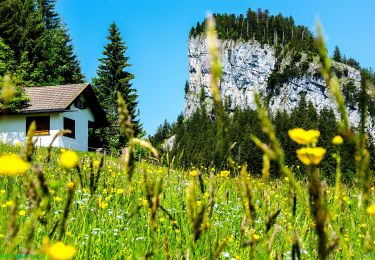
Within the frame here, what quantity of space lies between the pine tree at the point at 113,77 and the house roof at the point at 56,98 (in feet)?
19.4

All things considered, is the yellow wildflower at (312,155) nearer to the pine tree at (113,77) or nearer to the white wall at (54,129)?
the white wall at (54,129)

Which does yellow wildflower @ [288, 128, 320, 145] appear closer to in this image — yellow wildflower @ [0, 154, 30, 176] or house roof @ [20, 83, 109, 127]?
yellow wildflower @ [0, 154, 30, 176]

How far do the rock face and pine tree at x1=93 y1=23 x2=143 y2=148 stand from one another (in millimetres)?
86078

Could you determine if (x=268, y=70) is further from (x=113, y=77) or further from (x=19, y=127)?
(x=19, y=127)

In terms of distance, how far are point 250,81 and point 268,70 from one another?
7542 mm

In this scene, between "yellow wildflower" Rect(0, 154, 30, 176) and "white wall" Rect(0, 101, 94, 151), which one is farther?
"white wall" Rect(0, 101, 94, 151)

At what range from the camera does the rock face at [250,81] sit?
13475cm

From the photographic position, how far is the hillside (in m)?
136

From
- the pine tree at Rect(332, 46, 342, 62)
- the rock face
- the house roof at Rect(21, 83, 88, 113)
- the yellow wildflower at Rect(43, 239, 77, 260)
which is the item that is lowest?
the yellow wildflower at Rect(43, 239, 77, 260)

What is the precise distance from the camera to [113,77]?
46500 millimetres

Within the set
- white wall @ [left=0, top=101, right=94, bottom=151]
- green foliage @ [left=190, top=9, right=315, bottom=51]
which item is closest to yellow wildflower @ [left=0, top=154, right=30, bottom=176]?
white wall @ [left=0, top=101, right=94, bottom=151]

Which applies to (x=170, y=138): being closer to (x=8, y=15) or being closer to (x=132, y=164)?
(x=8, y=15)

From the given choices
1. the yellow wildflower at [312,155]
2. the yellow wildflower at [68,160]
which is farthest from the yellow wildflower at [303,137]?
the yellow wildflower at [68,160]

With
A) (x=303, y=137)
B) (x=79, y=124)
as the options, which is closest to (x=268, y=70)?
(x=79, y=124)
